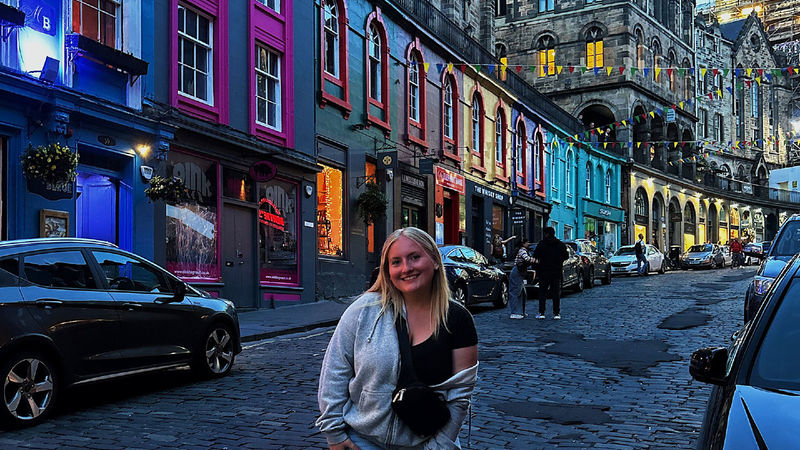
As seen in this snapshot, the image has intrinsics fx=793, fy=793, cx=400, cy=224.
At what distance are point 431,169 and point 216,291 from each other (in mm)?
10260

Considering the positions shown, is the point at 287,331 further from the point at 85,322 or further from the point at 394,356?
the point at 394,356

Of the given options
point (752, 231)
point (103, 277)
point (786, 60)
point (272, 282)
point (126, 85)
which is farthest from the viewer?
point (786, 60)

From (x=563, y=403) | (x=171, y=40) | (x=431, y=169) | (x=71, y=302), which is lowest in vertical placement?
(x=563, y=403)

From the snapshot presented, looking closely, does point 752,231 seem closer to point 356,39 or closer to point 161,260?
point 356,39

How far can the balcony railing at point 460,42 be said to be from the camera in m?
27.0

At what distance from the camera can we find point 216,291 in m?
17.0

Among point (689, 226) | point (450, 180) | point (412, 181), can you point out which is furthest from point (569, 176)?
point (689, 226)

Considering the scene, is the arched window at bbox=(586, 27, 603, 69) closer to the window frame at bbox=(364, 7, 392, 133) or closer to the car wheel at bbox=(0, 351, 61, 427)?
the window frame at bbox=(364, 7, 392, 133)

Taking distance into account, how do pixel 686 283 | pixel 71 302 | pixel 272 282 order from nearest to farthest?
pixel 71 302 → pixel 272 282 → pixel 686 283

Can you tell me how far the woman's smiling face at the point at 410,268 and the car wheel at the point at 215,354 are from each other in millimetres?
6301

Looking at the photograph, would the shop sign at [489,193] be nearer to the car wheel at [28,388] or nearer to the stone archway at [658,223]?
the car wheel at [28,388]

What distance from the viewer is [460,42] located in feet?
101

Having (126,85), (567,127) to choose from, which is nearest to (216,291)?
(126,85)

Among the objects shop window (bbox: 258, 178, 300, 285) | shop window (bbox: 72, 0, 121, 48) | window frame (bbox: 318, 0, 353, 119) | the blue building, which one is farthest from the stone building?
shop window (bbox: 72, 0, 121, 48)
